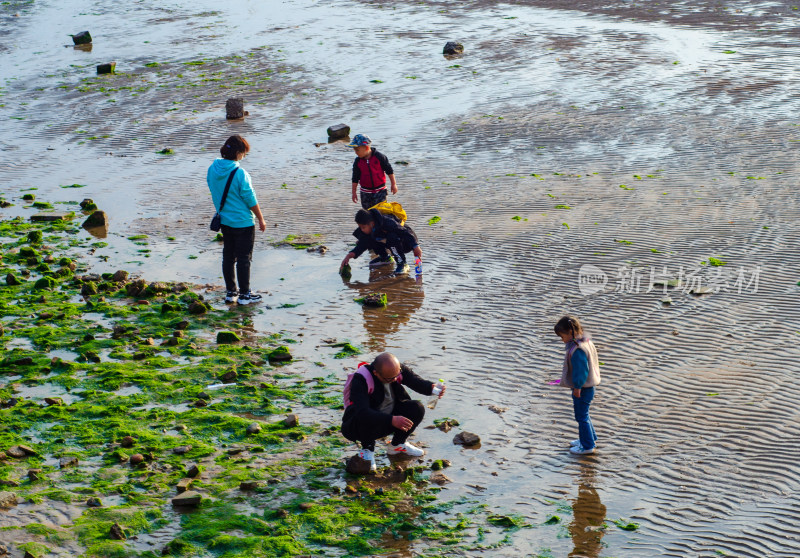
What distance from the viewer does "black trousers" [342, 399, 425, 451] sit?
7.25m

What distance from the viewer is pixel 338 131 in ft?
61.3

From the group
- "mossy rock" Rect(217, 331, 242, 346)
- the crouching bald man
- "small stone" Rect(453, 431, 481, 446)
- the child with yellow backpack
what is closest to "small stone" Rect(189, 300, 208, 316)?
"mossy rock" Rect(217, 331, 242, 346)

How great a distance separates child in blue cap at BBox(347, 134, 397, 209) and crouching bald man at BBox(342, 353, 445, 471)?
18.6 feet

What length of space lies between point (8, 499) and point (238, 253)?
189 inches

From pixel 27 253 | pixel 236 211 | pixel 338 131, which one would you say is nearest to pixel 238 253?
pixel 236 211

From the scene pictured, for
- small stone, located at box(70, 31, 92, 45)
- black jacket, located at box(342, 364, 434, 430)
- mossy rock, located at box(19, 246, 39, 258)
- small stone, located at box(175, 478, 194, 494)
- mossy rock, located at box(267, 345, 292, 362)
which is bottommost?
mossy rock, located at box(267, 345, 292, 362)

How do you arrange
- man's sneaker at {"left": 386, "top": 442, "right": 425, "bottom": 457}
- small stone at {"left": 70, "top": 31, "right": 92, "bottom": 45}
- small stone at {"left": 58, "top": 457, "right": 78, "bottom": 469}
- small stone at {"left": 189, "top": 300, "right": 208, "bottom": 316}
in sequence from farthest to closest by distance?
small stone at {"left": 70, "top": 31, "right": 92, "bottom": 45}
small stone at {"left": 189, "top": 300, "right": 208, "bottom": 316}
man's sneaker at {"left": 386, "top": 442, "right": 425, "bottom": 457}
small stone at {"left": 58, "top": 457, "right": 78, "bottom": 469}

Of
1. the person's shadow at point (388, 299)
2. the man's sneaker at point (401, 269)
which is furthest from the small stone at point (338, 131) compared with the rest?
the man's sneaker at point (401, 269)

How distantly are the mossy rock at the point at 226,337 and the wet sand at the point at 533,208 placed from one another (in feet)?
1.95

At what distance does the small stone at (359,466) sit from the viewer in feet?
24.0

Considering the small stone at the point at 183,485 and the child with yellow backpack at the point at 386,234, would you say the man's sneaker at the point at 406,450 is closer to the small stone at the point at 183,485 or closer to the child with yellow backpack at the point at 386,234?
the small stone at the point at 183,485

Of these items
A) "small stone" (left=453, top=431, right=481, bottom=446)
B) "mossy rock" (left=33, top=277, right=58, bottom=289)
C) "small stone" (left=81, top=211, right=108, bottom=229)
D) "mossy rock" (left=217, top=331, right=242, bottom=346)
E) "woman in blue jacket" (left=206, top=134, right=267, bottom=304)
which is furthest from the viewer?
"small stone" (left=81, top=211, right=108, bottom=229)

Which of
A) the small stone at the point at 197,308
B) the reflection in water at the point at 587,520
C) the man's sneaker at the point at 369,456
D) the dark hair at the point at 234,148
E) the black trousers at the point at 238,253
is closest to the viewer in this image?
the reflection in water at the point at 587,520

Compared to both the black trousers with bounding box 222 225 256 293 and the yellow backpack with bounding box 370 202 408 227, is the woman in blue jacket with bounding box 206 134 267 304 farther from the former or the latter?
the yellow backpack with bounding box 370 202 408 227
